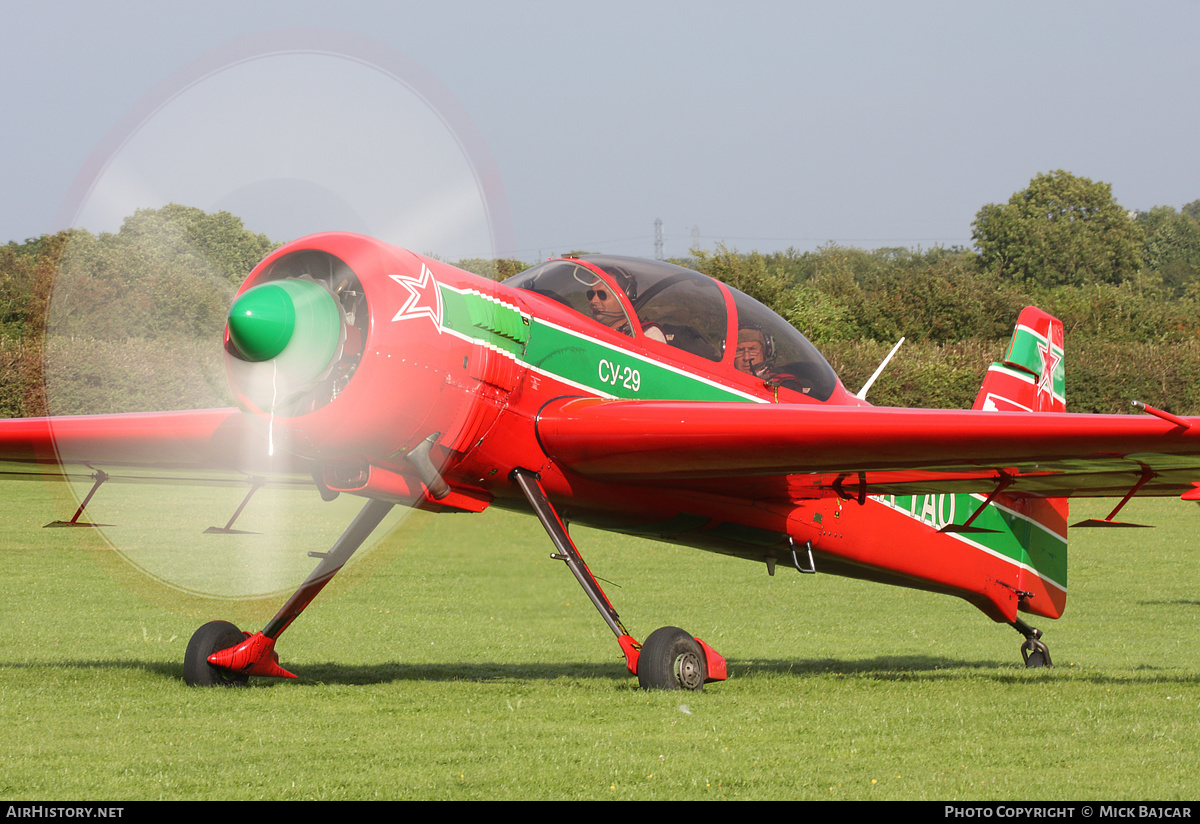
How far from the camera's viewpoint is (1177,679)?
9.12m

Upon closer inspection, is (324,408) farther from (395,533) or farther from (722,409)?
(722,409)

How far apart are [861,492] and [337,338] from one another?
395 centimetres

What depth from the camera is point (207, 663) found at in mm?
8086

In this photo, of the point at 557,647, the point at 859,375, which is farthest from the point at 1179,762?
the point at 859,375

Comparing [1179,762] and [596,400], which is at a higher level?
[596,400]

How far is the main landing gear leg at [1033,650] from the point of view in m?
10.4

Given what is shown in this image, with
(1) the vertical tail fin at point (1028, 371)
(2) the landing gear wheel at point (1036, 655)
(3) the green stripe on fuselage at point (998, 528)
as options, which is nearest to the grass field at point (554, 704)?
(2) the landing gear wheel at point (1036, 655)

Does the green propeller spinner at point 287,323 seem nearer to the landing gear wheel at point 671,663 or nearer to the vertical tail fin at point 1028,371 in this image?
the landing gear wheel at point 671,663

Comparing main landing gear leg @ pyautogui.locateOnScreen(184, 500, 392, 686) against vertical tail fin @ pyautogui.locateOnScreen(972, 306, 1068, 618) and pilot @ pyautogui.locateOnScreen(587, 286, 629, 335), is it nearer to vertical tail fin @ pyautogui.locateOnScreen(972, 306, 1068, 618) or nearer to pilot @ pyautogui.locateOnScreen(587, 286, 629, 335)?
pilot @ pyautogui.locateOnScreen(587, 286, 629, 335)

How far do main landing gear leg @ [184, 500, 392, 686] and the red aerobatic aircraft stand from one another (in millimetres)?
18

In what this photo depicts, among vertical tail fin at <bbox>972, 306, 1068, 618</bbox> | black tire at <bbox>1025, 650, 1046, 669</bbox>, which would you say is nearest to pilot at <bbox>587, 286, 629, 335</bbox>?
vertical tail fin at <bbox>972, 306, 1068, 618</bbox>

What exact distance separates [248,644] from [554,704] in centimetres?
235

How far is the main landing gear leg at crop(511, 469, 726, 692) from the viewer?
7348 millimetres
